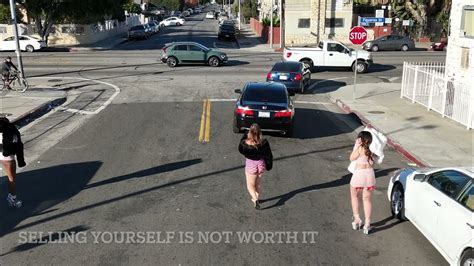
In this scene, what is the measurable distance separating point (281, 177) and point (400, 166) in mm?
3146

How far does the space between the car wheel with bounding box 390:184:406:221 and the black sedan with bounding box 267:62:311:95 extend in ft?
44.4

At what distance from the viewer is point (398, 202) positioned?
834cm

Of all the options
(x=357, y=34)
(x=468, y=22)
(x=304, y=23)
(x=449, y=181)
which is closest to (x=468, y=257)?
(x=449, y=181)

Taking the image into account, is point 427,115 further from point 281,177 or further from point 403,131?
point 281,177

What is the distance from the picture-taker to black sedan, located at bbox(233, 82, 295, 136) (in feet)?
44.3

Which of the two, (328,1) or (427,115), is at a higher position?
(328,1)

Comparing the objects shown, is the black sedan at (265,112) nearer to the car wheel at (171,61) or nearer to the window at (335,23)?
the car wheel at (171,61)

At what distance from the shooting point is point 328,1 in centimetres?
4991

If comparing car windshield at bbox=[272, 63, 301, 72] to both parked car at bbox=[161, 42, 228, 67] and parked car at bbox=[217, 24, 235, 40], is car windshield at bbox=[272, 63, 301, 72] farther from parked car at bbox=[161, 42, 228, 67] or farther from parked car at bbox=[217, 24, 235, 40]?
parked car at bbox=[217, 24, 235, 40]

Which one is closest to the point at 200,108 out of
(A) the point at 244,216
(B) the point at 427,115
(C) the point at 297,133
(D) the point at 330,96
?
(C) the point at 297,133

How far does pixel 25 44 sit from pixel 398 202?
39.0 m

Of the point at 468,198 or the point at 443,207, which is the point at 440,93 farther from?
the point at 468,198

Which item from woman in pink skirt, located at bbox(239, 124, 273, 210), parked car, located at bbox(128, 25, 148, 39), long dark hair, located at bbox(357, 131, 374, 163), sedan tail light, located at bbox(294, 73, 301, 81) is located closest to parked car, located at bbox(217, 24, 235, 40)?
parked car, located at bbox(128, 25, 148, 39)

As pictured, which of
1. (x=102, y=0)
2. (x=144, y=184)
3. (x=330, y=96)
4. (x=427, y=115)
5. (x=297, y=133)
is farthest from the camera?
(x=102, y=0)
